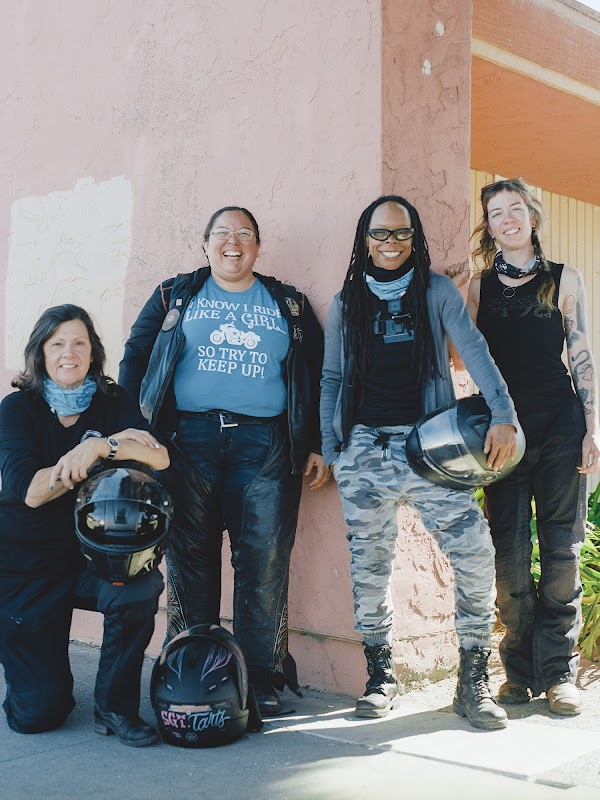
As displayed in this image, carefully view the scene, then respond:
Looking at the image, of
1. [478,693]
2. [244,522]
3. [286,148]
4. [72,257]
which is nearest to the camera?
[478,693]

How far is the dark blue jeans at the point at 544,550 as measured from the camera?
4.07 m

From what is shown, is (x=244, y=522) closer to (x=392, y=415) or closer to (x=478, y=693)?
(x=392, y=415)

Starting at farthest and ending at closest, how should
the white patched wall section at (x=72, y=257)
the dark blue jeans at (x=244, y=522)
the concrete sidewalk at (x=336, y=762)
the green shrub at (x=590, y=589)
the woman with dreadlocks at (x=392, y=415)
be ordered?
the white patched wall section at (x=72, y=257) → the green shrub at (x=590, y=589) → the dark blue jeans at (x=244, y=522) → the woman with dreadlocks at (x=392, y=415) → the concrete sidewalk at (x=336, y=762)

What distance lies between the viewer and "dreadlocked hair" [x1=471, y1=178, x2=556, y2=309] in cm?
410

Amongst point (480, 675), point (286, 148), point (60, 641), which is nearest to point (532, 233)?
point (286, 148)

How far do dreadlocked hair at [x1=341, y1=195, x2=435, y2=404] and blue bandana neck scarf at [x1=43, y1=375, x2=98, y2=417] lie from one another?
3.56ft

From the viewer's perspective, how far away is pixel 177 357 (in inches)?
168

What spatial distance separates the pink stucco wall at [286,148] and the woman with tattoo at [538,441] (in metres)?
0.42

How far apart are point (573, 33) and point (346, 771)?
4.77 m

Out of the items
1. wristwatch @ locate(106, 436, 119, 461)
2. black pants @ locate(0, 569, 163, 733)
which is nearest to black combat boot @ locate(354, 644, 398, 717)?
black pants @ locate(0, 569, 163, 733)

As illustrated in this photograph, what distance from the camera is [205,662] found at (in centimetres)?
362

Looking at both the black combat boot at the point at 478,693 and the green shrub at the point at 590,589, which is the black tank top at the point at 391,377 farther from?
the green shrub at the point at 590,589

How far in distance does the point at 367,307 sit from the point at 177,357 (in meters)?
0.86

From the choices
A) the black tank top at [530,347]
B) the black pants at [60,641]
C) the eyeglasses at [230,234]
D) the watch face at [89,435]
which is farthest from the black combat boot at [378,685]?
the eyeglasses at [230,234]
